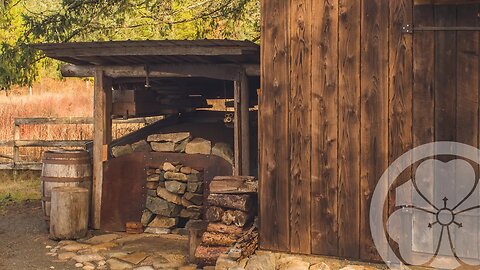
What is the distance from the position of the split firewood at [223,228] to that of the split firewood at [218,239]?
0.04 metres

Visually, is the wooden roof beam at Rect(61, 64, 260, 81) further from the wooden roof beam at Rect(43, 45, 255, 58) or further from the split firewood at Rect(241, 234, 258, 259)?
the split firewood at Rect(241, 234, 258, 259)

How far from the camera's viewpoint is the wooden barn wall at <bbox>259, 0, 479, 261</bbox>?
197 inches

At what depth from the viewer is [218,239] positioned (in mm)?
5824

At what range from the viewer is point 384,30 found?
520 cm

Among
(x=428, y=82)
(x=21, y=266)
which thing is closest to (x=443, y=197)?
(x=428, y=82)

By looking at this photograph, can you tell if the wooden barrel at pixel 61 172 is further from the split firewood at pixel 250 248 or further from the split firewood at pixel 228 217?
the split firewood at pixel 250 248

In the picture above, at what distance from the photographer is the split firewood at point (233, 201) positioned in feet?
19.5

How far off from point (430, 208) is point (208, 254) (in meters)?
2.32

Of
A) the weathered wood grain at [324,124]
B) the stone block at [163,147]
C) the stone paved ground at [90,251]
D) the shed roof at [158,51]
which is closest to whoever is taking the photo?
the weathered wood grain at [324,124]

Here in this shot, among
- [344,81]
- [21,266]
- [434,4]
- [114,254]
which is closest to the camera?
[434,4]

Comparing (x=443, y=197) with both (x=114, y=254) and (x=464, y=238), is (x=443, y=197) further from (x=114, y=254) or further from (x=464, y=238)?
(x=114, y=254)

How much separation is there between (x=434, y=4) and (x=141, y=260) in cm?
422

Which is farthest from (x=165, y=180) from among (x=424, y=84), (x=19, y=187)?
(x=19, y=187)

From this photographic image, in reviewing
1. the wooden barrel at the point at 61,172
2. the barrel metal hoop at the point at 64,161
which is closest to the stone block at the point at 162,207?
the wooden barrel at the point at 61,172
